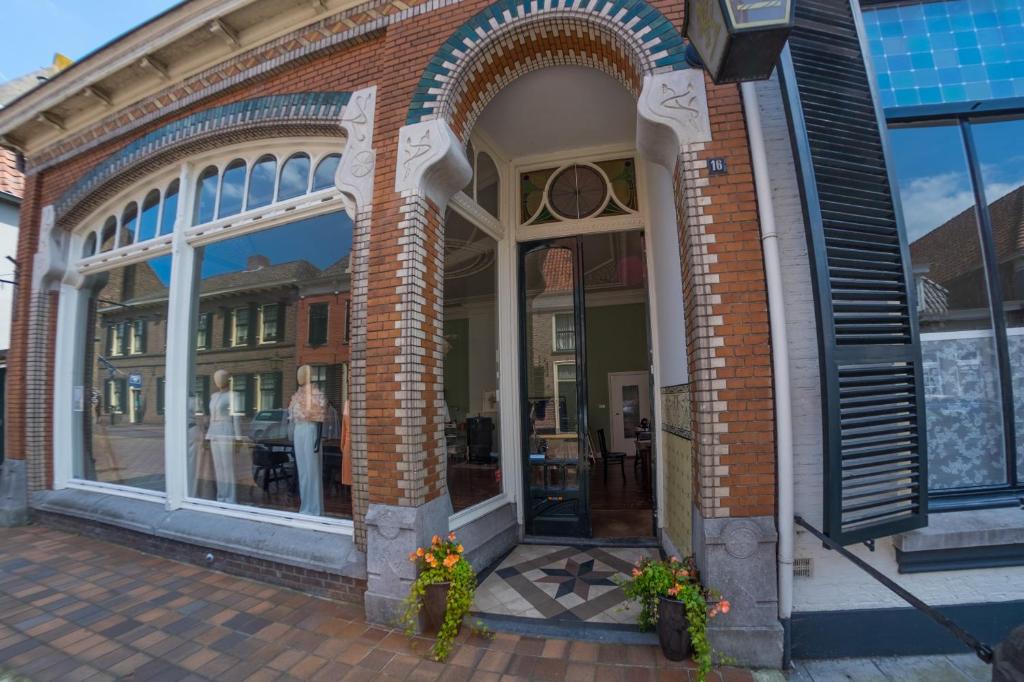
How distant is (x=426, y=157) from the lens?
12.3ft

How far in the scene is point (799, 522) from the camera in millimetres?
3010

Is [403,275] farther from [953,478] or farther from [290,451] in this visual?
[953,478]

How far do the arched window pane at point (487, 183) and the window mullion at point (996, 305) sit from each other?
4.10 meters

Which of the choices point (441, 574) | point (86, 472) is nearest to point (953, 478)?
point (441, 574)

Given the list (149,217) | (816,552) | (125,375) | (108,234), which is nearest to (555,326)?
(816,552)

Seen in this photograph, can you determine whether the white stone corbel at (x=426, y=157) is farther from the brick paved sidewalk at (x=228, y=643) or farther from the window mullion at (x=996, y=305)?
the window mullion at (x=996, y=305)

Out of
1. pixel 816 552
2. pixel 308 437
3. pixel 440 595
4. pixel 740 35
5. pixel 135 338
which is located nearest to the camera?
pixel 740 35

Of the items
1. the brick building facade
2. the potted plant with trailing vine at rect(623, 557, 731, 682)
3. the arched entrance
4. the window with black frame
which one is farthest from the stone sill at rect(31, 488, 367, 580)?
the window with black frame

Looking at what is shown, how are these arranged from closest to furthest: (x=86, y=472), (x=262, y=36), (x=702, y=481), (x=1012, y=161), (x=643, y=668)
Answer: (x=643, y=668) → (x=702, y=481) → (x=1012, y=161) → (x=262, y=36) → (x=86, y=472)

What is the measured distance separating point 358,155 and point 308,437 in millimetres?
2853

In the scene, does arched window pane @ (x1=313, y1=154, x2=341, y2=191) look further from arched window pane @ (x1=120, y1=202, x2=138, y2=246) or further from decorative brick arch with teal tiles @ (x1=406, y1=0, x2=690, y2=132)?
arched window pane @ (x1=120, y1=202, x2=138, y2=246)

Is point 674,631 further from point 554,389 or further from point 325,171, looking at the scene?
point 325,171

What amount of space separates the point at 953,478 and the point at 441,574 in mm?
3782

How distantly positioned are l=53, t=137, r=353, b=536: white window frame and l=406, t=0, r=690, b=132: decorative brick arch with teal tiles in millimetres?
1251
